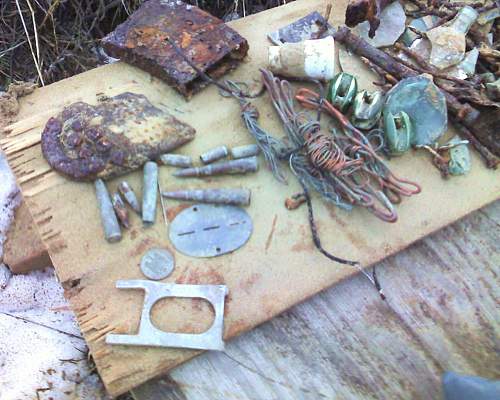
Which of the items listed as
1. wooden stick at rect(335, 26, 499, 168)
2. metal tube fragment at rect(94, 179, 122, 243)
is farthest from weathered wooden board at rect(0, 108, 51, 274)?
wooden stick at rect(335, 26, 499, 168)

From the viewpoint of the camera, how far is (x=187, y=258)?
1670mm

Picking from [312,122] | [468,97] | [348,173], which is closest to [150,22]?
[312,122]

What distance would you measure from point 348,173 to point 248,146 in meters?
0.36

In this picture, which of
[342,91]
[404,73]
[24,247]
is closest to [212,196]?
[342,91]

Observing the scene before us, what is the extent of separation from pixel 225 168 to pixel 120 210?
0.38 metres

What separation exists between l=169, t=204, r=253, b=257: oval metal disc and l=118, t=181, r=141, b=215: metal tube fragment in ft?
0.42

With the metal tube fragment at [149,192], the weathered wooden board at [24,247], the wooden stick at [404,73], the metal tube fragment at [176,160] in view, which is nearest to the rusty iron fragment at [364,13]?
the wooden stick at [404,73]

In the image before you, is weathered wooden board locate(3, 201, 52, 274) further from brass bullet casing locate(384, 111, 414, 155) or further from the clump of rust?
brass bullet casing locate(384, 111, 414, 155)

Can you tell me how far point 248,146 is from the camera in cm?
185

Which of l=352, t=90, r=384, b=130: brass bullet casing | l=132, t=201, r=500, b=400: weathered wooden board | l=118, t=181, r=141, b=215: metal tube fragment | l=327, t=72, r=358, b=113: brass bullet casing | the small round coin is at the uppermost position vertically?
l=327, t=72, r=358, b=113: brass bullet casing

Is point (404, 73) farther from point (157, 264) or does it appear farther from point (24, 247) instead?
point (24, 247)

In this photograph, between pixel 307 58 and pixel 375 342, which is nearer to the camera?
pixel 375 342

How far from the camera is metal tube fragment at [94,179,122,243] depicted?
166 cm

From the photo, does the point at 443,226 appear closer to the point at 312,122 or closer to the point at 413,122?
the point at 413,122
